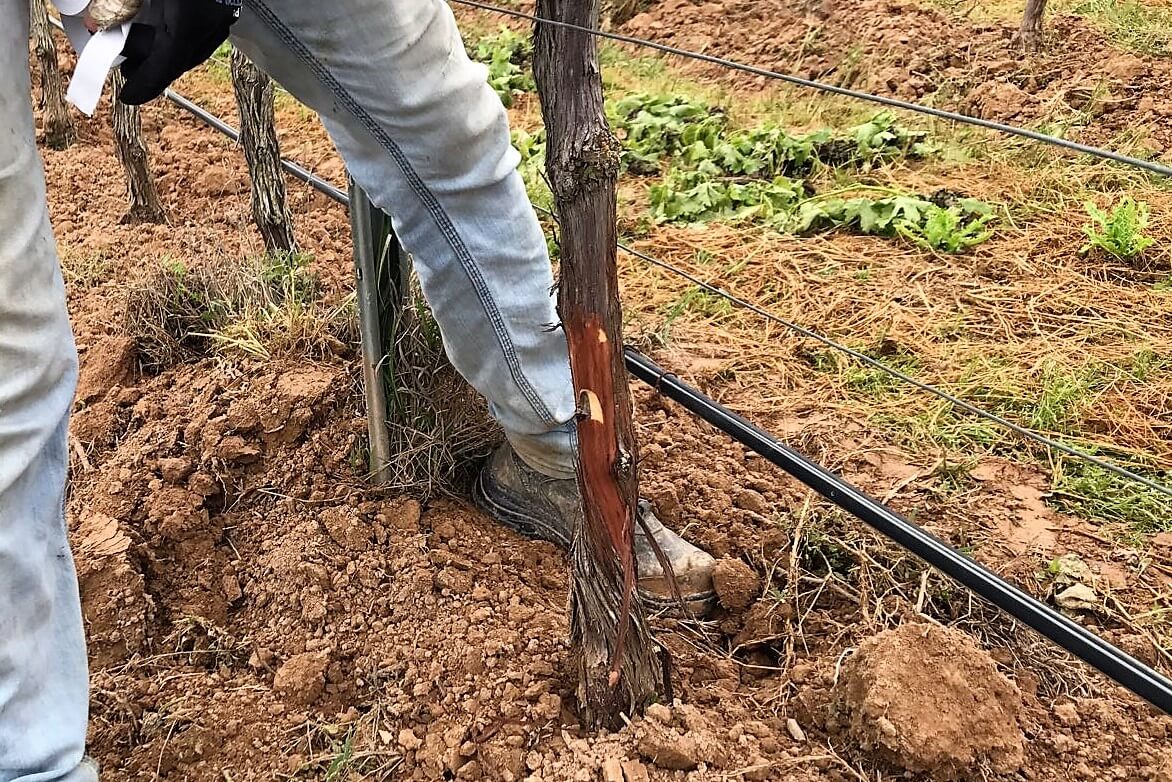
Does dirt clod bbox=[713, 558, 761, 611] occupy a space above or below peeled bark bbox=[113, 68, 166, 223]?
below

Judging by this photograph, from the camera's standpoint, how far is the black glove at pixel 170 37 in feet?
4.13

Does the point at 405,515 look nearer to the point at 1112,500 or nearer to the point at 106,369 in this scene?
the point at 106,369

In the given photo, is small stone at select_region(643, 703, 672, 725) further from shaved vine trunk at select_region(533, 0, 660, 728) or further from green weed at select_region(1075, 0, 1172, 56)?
green weed at select_region(1075, 0, 1172, 56)

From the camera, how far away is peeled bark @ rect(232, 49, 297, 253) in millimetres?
2605

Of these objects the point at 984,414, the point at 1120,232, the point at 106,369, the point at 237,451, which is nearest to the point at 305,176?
the point at 106,369

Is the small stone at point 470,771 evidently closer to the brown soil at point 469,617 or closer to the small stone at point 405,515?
the brown soil at point 469,617

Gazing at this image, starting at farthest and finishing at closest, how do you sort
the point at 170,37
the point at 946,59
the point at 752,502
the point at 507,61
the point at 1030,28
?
1. the point at 507,61
2. the point at 946,59
3. the point at 1030,28
4. the point at 752,502
5. the point at 170,37

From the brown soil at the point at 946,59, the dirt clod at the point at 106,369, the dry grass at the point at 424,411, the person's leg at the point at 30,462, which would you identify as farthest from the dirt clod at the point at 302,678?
the brown soil at the point at 946,59

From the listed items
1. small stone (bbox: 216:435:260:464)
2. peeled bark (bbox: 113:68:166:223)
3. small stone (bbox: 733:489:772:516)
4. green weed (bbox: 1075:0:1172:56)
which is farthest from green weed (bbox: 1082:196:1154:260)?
peeled bark (bbox: 113:68:166:223)

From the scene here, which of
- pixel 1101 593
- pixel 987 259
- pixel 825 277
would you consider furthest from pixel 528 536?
pixel 987 259

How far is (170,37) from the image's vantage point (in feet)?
4.17

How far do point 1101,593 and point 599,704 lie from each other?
107 cm

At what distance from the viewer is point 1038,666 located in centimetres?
170

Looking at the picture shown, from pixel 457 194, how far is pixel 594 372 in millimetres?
555
